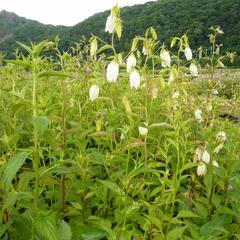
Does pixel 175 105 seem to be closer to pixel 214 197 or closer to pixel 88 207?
pixel 214 197

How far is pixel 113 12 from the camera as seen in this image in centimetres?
252

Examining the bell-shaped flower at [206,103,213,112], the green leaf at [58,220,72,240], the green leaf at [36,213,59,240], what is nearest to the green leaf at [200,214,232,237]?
the green leaf at [58,220,72,240]

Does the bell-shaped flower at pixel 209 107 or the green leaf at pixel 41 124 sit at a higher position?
the green leaf at pixel 41 124

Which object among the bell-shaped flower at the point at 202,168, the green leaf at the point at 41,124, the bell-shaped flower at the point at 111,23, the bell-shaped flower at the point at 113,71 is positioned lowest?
the bell-shaped flower at the point at 202,168

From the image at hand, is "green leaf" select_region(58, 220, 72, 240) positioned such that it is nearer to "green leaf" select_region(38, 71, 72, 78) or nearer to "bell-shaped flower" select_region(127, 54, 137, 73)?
"green leaf" select_region(38, 71, 72, 78)

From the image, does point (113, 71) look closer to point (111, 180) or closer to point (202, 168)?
point (111, 180)

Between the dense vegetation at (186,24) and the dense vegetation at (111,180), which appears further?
the dense vegetation at (186,24)

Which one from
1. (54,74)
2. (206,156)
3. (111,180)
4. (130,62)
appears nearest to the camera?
(54,74)

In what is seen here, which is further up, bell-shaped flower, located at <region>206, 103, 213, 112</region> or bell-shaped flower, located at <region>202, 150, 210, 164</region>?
bell-shaped flower, located at <region>206, 103, 213, 112</region>

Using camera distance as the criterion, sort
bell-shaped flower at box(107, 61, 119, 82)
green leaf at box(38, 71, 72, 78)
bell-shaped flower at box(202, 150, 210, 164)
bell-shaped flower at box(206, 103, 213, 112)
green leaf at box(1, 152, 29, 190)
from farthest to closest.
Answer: bell-shaped flower at box(206, 103, 213, 112), bell-shaped flower at box(107, 61, 119, 82), bell-shaped flower at box(202, 150, 210, 164), green leaf at box(38, 71, 72, 78), green leaf at box(1, 152, 29, 190)

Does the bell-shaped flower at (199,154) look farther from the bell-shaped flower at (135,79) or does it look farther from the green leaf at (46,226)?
the green leaf at (46,226)

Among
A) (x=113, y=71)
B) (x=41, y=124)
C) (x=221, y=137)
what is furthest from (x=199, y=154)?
(x=41, y=124)

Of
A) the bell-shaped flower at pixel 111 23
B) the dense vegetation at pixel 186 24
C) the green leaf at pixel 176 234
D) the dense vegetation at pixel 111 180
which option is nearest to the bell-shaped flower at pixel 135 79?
the dense vegetation at pixel 111 180

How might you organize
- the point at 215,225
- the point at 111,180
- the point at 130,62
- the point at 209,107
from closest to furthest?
the point at 215,225, the point at 111,180, the point at 130,62, the point at 209,107
